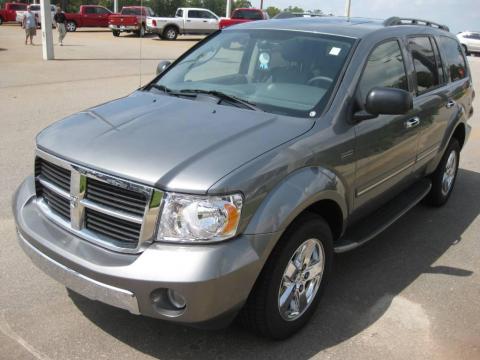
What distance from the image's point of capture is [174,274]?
2.52 meters

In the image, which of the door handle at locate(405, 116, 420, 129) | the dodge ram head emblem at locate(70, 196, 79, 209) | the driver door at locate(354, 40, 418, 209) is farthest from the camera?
the door handle at locate(405, 116, 420, 129)

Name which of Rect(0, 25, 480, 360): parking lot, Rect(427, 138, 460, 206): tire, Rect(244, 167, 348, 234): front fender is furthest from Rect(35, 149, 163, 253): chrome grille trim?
Rect(427, 138, 460, 206): tire

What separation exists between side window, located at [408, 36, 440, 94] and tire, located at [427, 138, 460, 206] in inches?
34.7

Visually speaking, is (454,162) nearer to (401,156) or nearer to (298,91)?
(401,156)

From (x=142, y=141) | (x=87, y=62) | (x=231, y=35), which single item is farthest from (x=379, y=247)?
(x=87, y=62)

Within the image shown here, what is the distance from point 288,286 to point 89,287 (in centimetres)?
113

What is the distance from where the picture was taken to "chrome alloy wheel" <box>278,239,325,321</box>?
3107 millimetres

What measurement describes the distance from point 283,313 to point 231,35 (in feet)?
8.03

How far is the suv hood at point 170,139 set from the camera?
2.71 metres

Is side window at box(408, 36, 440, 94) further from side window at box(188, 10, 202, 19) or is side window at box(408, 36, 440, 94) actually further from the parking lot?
side window at box(188, 10, 202, 19)

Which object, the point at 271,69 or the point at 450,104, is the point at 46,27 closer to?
the point at 450,104

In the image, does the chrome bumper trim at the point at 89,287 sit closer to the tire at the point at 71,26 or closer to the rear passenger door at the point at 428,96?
the rear passenger door at the point at 428,96

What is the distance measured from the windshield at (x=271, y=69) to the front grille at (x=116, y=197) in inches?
47.2

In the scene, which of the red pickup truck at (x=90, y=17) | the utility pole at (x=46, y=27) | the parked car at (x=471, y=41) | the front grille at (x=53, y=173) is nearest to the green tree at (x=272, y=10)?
the red pickup truck at (x=90, y=17)
